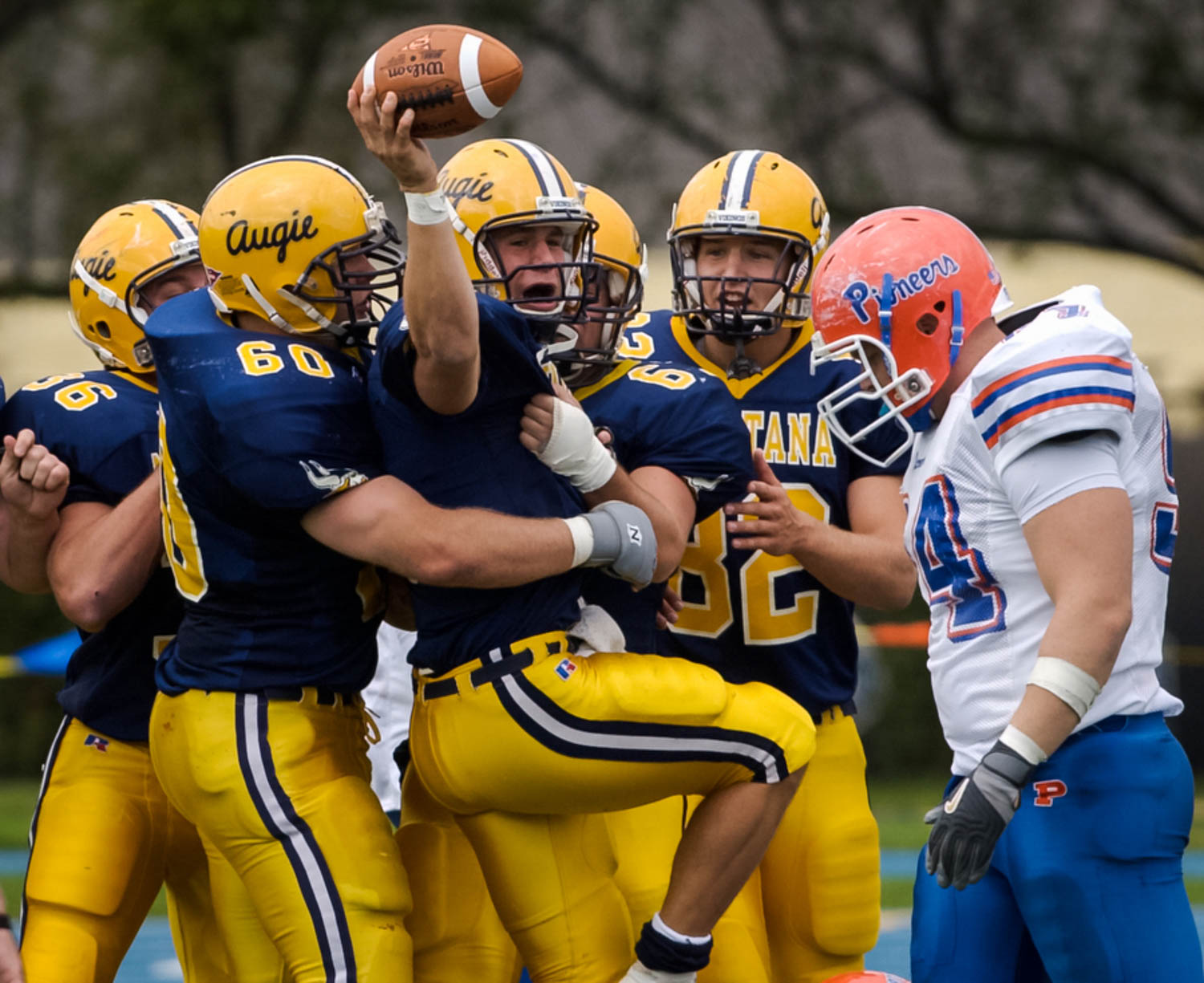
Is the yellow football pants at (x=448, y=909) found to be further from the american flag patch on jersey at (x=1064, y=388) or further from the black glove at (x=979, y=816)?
the american flag patch on jersey at (x=1064, y=388)

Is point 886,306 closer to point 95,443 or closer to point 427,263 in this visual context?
point 427,263

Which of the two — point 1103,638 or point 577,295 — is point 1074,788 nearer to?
point 1103,638

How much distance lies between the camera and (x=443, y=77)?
112 inches

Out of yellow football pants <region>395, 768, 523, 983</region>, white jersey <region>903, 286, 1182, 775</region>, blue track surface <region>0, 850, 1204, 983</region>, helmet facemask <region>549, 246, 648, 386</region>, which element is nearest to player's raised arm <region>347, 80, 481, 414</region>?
helmet facemask <region>549, 246, 648, 386</region>

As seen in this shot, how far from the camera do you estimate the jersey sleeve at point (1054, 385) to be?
2760mm

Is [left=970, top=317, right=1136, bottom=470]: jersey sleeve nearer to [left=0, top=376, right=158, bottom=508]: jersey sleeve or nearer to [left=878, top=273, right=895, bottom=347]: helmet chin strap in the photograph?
[left=878, top=273, right=895, bottom=347]: helmet chin strap

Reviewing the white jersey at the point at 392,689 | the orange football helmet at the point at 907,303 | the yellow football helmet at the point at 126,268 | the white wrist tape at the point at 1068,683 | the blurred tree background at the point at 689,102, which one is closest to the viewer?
the white wrist tape at the point at 1068,683

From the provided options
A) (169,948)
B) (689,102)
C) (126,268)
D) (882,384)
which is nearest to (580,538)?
(882,384)

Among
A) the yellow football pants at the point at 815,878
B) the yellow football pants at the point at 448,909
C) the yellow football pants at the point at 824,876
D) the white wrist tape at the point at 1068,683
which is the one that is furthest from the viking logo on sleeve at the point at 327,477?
the yellow football pants at the point at 824,876

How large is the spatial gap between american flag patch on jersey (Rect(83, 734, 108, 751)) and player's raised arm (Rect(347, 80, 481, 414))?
134cm

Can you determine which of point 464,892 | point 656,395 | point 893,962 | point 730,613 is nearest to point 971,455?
point 656,395

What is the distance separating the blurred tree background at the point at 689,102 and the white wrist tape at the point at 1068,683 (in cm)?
1134

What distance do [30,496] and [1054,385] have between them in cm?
204

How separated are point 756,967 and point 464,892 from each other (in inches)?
27.3
